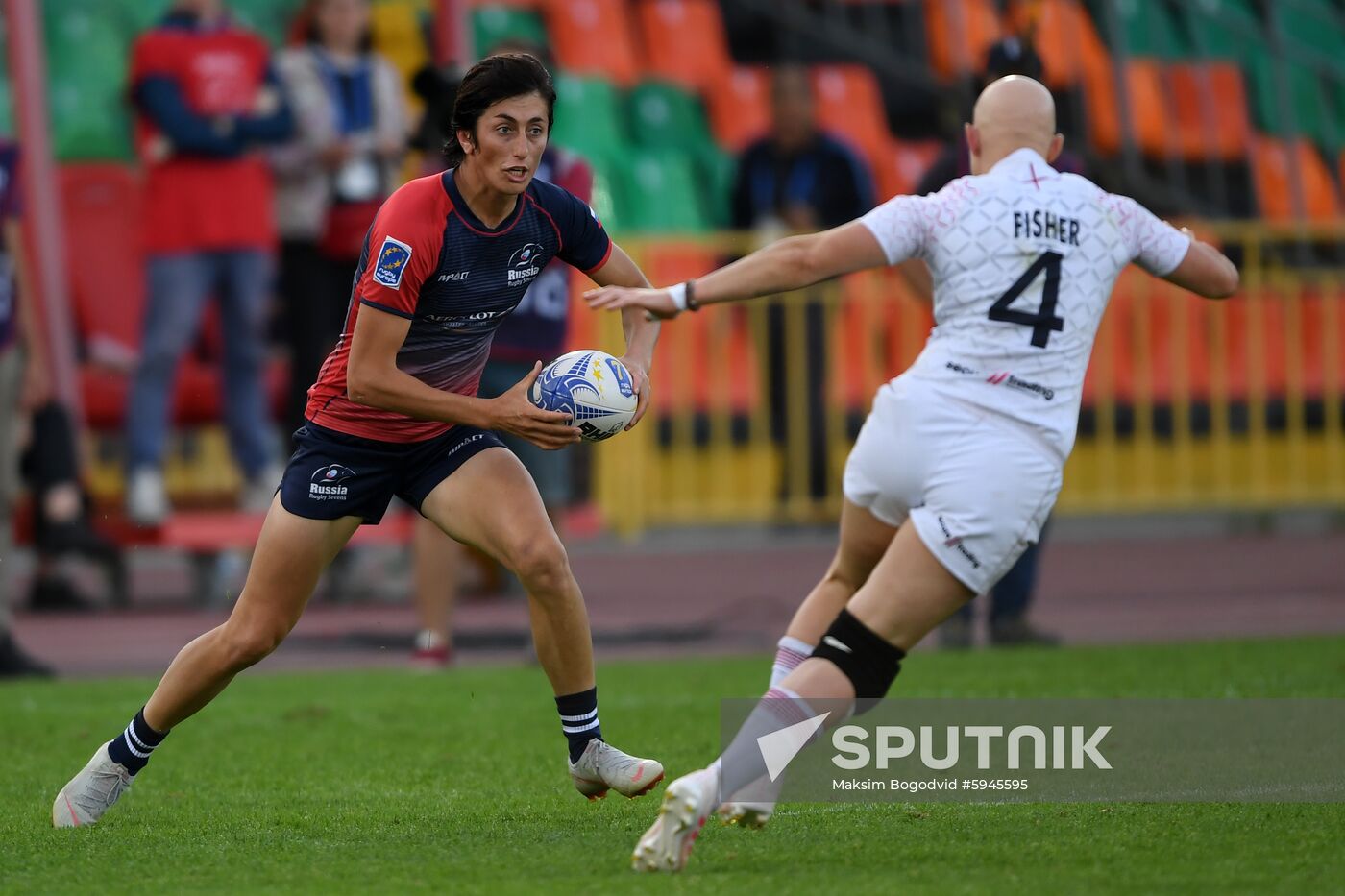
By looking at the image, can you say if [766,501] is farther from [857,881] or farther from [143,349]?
[857,881]

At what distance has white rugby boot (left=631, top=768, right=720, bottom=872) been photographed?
5406 mm

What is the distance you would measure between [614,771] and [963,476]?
57.1 inches

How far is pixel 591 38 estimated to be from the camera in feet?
61.6

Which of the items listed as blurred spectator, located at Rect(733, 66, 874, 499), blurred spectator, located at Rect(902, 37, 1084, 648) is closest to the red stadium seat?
blurred spectator, located at Rect(733, 66, 874, 499)

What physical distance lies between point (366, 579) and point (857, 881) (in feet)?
30.2

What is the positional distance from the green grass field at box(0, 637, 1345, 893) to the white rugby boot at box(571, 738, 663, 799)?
0.37ft

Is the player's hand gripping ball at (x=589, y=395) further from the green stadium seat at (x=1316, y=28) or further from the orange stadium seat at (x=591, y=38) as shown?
the green stadium seat at (x=1316, y=28)

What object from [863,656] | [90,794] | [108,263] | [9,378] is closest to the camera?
[863,656]

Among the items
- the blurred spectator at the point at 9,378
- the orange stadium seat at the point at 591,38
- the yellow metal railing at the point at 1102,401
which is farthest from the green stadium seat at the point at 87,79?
the blurred spectator at the point at 9,378

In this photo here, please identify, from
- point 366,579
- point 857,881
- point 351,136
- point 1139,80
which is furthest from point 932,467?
point 1139,80

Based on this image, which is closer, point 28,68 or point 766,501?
point 28,68

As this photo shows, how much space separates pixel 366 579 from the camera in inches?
559

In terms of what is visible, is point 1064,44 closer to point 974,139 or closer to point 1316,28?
point 1316,28

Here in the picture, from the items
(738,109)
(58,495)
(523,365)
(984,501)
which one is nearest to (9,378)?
(58,495)
